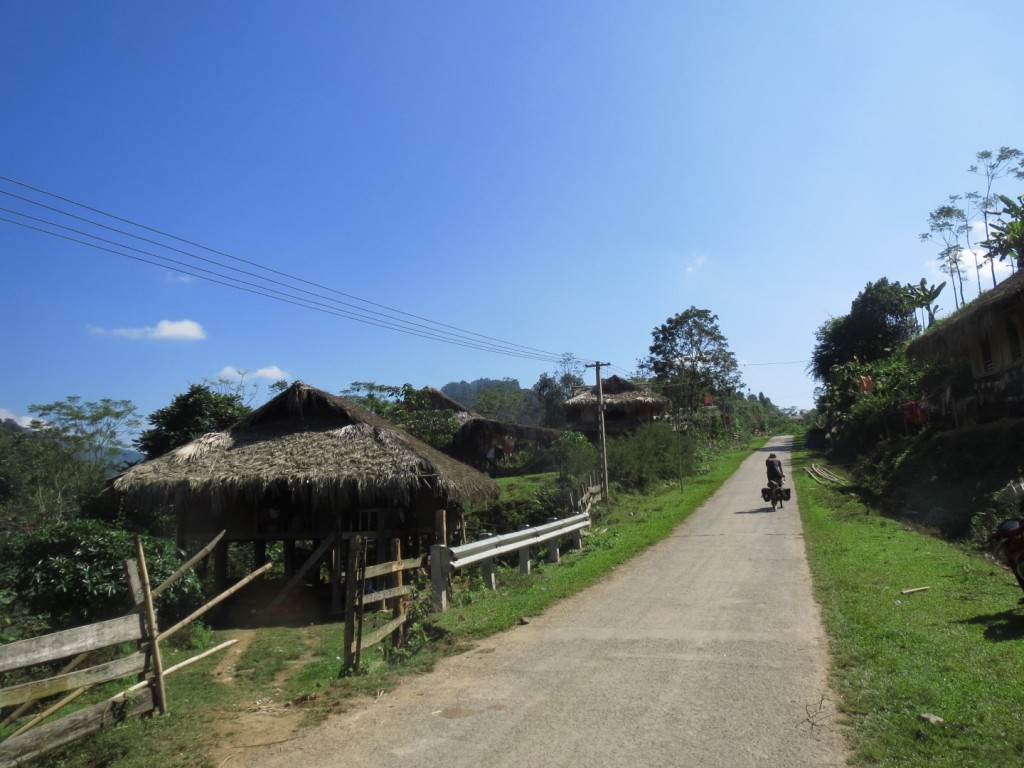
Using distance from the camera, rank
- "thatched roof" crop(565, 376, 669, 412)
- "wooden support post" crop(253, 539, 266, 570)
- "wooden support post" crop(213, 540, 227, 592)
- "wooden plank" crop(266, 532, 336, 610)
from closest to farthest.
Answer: "wooden plank" crop(266, 532, 336, 610) → "wooden support post" crop(213, 540, 227, 592) → "wooden support post" crop(253, 539, 266, 570) → "thatched roof" crop(565, 376, 669, 412)

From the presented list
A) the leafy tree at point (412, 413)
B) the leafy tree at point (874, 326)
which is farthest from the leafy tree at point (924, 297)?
the leafy tree at point (412, 413)

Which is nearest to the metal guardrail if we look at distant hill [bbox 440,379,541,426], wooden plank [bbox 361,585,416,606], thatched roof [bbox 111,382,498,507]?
wooden plank [bbox 361,585,416,606]

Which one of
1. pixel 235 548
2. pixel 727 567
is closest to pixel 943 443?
pixel 727 567

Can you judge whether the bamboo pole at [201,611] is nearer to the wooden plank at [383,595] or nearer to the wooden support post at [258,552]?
the wooden plank at [383,595]

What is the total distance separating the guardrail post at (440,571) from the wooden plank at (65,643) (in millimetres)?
4568

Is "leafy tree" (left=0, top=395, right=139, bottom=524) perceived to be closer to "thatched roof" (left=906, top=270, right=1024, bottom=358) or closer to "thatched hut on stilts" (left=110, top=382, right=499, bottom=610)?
"thatched hut on stilts" (left=110, top=382, right=499, bottom=610)

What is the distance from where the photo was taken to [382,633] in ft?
29.1

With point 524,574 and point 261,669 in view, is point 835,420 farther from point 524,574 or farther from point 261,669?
point 261,669

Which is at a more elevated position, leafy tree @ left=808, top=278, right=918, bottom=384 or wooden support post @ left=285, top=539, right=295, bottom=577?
leafy tree @ left=808, top=278, right=918, bottom=384

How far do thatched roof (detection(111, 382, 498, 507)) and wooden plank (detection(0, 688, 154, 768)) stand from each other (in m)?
9.89

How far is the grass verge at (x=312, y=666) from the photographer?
5.79 metres

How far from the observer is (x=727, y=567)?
1262cm

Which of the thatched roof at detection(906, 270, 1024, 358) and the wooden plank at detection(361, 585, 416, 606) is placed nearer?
the wooden plank at detection(361, 585, 416, 606)

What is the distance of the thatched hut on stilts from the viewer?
16.5 m
